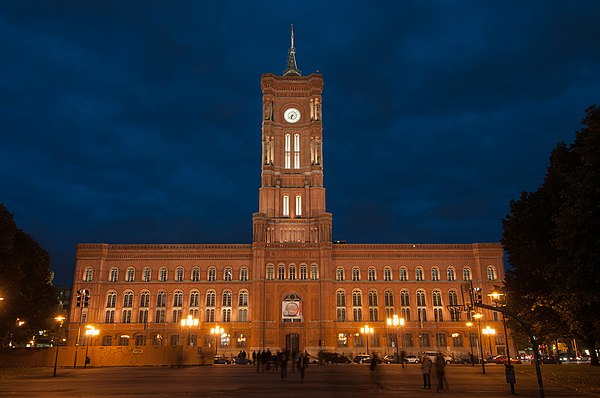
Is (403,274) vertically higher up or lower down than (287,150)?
lower down

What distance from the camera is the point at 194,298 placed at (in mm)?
77500

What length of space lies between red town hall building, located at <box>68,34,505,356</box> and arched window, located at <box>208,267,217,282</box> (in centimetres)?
20

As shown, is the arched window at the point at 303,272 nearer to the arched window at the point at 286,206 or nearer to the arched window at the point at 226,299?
the arched window at the point at 286,206

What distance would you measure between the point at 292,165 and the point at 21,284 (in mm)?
48666

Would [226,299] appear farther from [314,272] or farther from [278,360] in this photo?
[278,360]

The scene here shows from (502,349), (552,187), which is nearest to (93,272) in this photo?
(502,349)

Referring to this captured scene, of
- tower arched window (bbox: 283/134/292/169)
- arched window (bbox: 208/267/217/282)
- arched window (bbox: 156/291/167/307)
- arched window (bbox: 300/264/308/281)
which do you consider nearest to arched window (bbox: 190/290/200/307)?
arched window (bbox: 208/267/217/282)

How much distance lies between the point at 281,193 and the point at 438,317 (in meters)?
30.6

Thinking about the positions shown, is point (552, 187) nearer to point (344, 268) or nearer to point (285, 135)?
point (344, 268)

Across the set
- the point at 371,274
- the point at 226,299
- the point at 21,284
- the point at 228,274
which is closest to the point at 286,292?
the point at 226,299

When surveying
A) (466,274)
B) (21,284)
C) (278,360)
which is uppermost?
(466,274)

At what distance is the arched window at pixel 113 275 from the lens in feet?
256

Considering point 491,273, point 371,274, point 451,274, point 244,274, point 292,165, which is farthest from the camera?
point 292,165

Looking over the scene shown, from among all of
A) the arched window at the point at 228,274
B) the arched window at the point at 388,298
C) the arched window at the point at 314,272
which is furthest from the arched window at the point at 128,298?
the arched window at the point at 388,298
